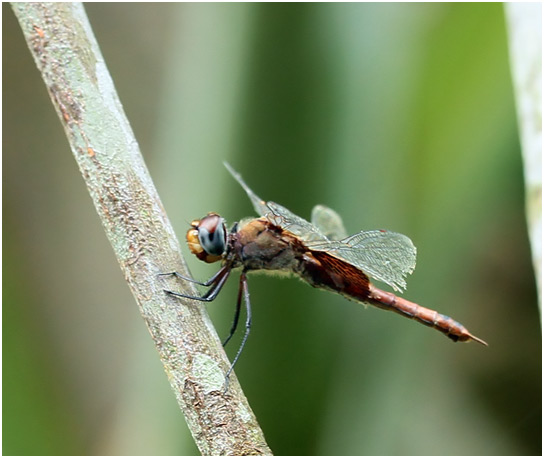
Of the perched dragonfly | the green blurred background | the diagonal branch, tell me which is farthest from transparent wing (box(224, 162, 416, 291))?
the diagonal branch

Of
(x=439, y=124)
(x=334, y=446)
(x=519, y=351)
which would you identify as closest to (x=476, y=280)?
(x=519, y=351)

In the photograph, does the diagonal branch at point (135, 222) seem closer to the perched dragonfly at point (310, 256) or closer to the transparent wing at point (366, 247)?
the perched dragonfly at point (310, 256)

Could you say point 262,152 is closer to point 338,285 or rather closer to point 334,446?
point 338,285

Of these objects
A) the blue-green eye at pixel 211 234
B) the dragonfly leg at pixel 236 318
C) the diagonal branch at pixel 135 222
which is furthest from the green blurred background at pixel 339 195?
the diagonal branch at pixel 135 222

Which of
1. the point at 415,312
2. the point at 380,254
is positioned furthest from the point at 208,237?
the point at 415,312

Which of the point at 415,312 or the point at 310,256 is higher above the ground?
the point at 310,256

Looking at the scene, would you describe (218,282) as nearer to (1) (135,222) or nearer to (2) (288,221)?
(2) (288,221)
